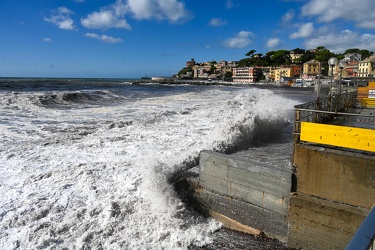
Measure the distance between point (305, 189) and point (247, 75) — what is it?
156 meters

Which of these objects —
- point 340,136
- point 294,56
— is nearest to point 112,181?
point 340,136

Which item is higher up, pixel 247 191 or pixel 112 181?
pixel 247 191

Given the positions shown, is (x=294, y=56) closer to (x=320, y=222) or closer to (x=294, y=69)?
(x=294, y=69)

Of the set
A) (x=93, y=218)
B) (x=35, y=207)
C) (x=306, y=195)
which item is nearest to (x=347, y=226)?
(x=306, y=195)

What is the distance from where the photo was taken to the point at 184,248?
552 cm

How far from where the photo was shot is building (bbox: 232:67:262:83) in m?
153

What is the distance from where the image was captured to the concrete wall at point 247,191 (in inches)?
235

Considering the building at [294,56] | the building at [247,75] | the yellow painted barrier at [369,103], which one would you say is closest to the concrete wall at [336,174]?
the yellow painted barrier at [369,103]

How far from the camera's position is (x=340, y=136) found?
18.0 ft

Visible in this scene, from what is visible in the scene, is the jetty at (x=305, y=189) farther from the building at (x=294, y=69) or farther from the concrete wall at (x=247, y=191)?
the building at (x=294, y=69)

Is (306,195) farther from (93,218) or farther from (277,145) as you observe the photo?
(277,145)

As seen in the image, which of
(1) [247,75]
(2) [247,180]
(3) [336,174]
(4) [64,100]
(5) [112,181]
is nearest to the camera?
(3) [336,174]

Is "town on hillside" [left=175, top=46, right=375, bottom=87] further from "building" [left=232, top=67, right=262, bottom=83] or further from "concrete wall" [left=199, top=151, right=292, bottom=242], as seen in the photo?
"concrete wall" [left=199, top=151, right=292, bottom=242]

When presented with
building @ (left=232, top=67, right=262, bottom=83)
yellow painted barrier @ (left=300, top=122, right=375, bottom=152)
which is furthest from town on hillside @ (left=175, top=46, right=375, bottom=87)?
yellow painted barrier @ (left=300, top=122, right=375, bottom=152)
